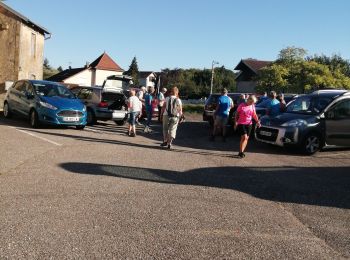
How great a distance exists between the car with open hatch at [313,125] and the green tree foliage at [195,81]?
67.1 m

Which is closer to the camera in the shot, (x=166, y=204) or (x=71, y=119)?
(x=166, y=204)

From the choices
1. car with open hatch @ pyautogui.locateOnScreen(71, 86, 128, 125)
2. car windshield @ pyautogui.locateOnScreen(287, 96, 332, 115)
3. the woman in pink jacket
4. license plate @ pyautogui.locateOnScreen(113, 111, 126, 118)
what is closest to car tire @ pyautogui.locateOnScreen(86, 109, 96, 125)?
car with open hatch @ pyautogui.locateOnScreen(71, 86, 128, 125)

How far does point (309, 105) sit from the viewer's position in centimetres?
1380

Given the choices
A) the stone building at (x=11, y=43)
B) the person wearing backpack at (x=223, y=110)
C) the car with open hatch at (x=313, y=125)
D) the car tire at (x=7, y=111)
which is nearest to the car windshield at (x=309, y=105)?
the car with open hatch at (x=313, y=125)

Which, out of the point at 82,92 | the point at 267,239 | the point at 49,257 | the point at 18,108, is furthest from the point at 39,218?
the point at 82,92

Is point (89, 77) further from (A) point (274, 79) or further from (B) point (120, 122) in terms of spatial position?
(B) point (120, 122)

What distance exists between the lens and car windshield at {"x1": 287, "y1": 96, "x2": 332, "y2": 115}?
13516 millimetres

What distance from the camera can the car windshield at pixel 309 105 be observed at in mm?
13516

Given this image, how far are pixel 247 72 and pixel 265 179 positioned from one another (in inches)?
2203

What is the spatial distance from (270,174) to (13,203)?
17.3ft

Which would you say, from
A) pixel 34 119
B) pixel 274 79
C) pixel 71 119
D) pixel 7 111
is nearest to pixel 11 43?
Answer: pixel 7 111

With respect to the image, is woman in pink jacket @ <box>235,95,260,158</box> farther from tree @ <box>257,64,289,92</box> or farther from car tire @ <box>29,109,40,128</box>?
tree @ <box>257,64,289,92</box>

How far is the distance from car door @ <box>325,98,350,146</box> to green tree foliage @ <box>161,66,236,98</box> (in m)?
67.5

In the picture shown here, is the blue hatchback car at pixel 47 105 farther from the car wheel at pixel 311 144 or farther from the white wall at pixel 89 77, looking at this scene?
the white wall at pixel 89 77
